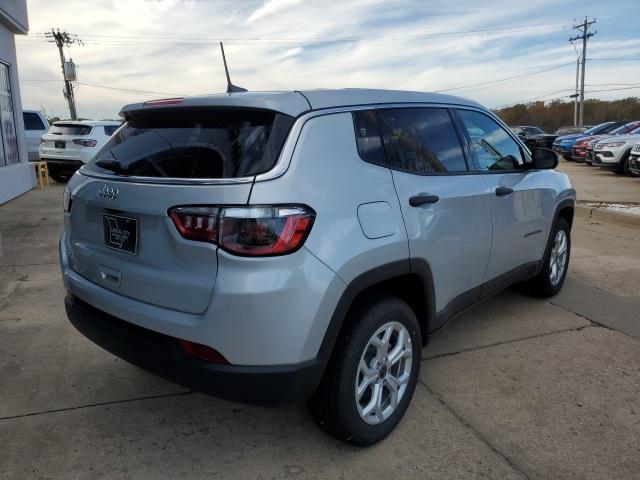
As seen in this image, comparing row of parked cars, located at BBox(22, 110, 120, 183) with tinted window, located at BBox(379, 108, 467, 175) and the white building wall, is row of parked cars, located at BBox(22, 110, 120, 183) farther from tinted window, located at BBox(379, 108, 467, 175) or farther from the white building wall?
tinted window, located at BBox(379, 108, 467, 175)

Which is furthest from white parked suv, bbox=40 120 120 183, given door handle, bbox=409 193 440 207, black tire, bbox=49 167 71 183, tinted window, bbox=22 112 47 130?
door handle, bbox=409 193 440 207

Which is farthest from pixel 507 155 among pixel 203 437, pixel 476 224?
pixel 203 437

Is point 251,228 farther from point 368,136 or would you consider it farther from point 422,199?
point 422,199

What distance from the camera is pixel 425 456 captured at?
2.62 metres

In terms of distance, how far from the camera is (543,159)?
4180 mm

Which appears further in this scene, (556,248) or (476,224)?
(556,248)

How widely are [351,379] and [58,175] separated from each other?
14.6 metres

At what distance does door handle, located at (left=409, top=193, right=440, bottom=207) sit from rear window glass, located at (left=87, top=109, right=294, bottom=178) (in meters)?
0.80

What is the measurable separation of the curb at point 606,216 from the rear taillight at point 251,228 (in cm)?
797

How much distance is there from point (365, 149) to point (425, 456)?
1.54 metres

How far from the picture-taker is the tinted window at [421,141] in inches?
112

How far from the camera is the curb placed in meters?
8.42

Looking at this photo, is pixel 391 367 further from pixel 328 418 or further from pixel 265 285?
pixel 265 285

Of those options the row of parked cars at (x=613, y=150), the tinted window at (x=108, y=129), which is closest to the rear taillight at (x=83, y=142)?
the tinted window at (x=108, y=129)
